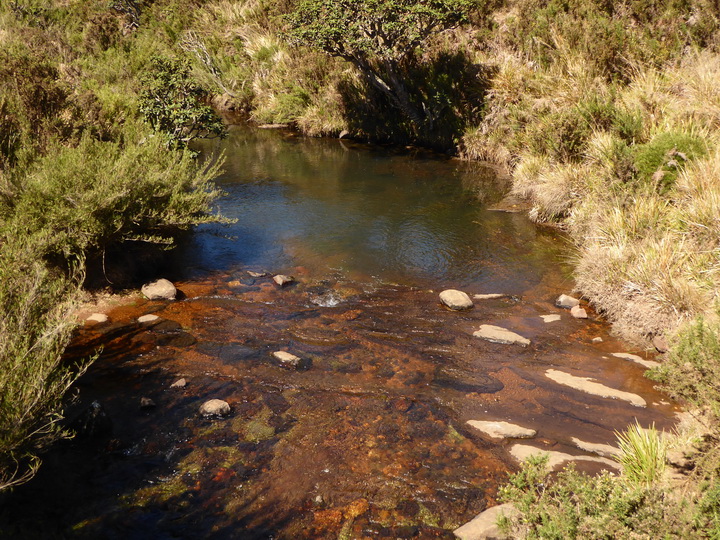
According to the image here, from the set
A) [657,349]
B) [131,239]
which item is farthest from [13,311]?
[657,349]

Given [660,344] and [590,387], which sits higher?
[660,344]

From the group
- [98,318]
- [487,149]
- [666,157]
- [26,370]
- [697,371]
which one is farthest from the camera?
[487,149]

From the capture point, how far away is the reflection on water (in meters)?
10.6

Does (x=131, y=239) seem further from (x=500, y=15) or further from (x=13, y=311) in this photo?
(x=500, y=15)

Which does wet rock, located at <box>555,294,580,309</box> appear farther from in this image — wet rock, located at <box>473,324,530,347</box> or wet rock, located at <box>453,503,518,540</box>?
wet rock, located at <box>453,503,518,540</box>

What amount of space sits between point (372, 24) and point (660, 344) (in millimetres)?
14303

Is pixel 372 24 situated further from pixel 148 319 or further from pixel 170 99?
pixel 148 319

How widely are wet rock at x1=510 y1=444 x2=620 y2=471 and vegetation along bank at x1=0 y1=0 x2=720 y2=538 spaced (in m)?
0.76

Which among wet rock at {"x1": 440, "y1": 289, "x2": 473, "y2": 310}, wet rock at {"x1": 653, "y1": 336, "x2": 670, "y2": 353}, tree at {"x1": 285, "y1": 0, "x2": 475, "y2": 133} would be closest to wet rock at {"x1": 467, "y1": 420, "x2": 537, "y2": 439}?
wet rock at {"x1": 653, "y1": 336, "x2": 670, "y2": 353}

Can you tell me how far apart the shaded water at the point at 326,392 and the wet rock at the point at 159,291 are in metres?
0.16

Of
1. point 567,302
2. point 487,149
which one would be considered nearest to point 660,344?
point 567,302

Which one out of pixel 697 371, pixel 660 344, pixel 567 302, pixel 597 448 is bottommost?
pixel 597 448

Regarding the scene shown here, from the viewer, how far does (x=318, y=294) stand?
30.6 feet

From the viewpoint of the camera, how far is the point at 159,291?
8.93 metres
